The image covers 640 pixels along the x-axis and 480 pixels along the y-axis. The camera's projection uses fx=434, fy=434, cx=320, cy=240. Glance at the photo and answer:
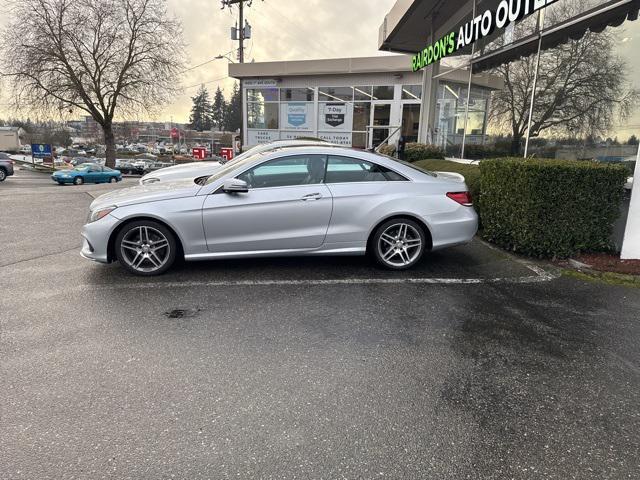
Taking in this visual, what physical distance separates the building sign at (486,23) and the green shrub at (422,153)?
98.5 inches

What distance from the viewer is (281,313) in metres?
4.08

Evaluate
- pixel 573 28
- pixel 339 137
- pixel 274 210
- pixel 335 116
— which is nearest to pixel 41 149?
pixel 335 116

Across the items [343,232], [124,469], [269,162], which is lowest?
[124,469]

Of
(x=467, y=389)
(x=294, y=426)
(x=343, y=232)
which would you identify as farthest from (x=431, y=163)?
(x=294, y=426)

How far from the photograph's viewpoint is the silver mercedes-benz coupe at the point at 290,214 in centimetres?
488

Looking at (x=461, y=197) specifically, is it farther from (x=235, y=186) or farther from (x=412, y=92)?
(x=412, y=92)

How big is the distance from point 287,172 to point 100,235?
2212 mm

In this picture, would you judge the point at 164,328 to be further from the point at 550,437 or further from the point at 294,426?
the point at 550,437

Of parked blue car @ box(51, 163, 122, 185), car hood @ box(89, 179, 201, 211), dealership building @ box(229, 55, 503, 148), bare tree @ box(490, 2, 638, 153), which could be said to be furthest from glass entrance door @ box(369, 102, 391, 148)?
parked blue car @ box(51, 163, 122, 185)

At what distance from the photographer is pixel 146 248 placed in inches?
195

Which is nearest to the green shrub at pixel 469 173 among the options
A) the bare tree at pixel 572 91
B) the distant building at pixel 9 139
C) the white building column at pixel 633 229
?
the bare tree at pixel 572 91

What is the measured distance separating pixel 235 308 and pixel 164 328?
689 millimetres

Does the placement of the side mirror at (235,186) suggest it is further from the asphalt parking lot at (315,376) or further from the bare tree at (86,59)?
the bare tree at (86,59)

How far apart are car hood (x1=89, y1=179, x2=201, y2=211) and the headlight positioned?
6 cm
